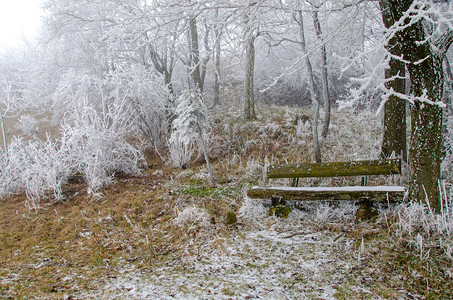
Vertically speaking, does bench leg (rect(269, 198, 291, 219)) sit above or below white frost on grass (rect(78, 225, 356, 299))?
above

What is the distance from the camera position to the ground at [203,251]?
2480 mm

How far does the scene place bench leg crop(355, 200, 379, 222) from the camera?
3668 mm

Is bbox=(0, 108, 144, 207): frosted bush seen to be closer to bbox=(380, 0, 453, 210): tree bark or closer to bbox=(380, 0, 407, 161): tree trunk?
bbox=(380, 0, 453, 210): tree bark

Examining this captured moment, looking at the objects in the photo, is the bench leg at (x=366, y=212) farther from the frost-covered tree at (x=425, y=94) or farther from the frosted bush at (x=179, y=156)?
the frosted bush at (x=179, y=156)

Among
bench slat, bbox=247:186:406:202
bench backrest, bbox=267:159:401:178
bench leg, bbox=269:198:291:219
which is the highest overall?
bench backrest, bbox=267:159:401:178

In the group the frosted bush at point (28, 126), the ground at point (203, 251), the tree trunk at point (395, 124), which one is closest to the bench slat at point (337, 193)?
the ground at point (203, 251)

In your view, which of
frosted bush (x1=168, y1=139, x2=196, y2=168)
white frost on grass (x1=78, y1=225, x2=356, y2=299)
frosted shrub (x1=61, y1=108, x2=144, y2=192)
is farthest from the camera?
frosted bush (x1=168, y1=139, x2=196, y2=168)

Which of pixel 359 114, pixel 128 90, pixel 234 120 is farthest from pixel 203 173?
pixel 359 114

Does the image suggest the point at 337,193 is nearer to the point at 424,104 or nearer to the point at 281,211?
the point at 281,211

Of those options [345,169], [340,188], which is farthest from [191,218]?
[345,169]

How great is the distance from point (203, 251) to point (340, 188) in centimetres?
220

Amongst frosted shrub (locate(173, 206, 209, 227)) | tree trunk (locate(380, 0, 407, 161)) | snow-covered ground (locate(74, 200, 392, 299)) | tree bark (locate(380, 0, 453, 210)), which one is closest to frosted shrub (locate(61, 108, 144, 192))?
frosted shrub (locate(173, 206, 209, 227))

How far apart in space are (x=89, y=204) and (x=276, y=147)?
Result: 5108mm

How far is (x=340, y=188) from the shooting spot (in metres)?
3.98
